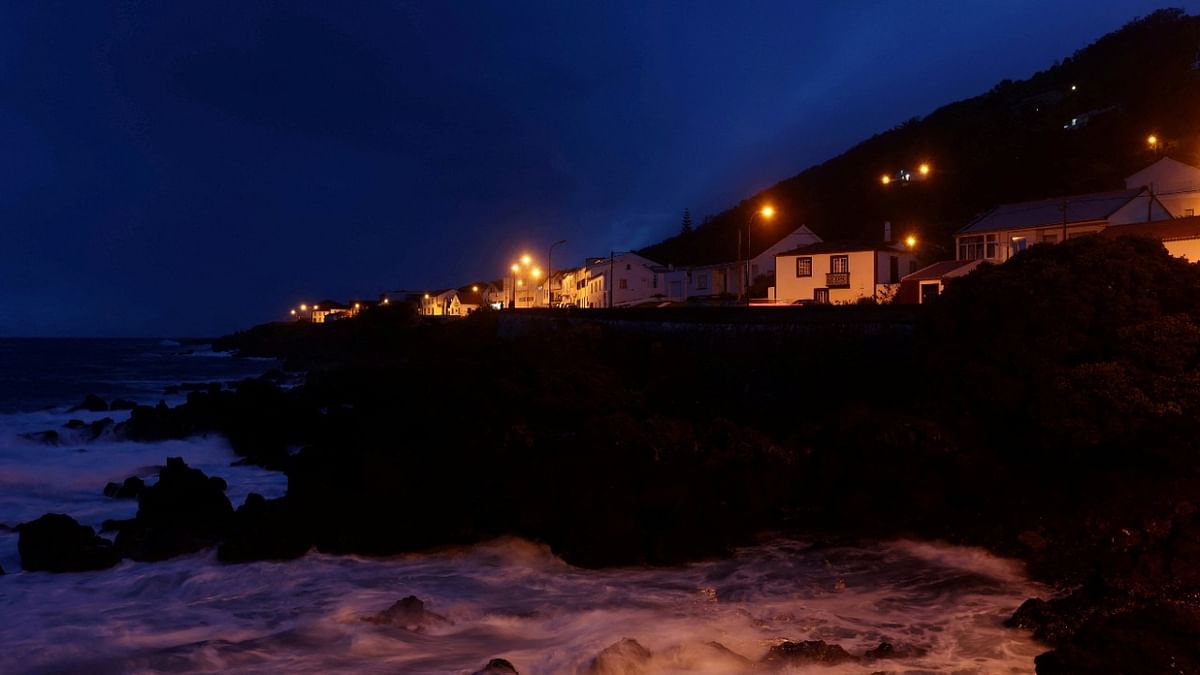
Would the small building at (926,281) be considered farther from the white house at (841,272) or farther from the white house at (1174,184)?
the white house at (1174,184)

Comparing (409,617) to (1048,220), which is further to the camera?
(1048,220)

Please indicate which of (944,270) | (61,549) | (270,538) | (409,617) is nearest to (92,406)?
(61,549)

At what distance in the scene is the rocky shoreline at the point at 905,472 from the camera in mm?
14805

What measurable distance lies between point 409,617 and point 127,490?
1418 cm

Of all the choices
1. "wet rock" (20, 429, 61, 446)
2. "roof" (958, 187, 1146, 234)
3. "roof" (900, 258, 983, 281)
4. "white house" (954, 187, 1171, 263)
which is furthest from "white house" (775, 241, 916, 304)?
"wet rock" (20, 429, 61, 446)

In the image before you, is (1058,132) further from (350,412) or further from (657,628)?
(657,628)

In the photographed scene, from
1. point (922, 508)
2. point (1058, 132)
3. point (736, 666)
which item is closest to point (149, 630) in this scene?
point (736, 666)

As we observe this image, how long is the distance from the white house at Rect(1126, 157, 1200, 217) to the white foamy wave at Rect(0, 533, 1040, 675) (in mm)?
42863

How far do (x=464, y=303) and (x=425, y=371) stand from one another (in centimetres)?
7758

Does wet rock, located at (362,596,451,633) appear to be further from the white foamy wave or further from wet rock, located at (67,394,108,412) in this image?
wet rock, located at (67,394,108,412)

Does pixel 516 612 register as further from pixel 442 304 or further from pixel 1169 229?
pixel 442 304

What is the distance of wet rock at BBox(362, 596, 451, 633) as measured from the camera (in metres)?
11.9

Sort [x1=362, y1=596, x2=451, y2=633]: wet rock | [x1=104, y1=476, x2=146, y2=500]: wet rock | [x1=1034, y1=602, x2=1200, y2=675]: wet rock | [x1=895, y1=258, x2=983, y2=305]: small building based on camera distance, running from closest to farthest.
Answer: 1. [x1=1034, y1=602, x2=1200, y2=675]: wet rock
2. [x1=362, y1=596, x2=451, y2=633]: wet rock
3. [x1=104, y1=476, x2=146, y2=500]: wet rock
4. [x1=895, y1=258, x2=983, y2=305]: small building

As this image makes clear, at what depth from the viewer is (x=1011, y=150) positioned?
3059 inches
